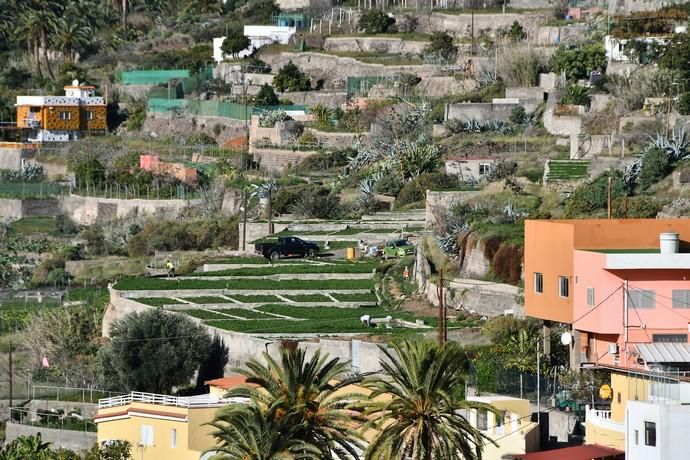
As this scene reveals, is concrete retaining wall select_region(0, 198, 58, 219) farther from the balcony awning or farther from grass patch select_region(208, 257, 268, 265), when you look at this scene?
the balcony awning

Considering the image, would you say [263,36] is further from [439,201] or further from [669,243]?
[669,243]


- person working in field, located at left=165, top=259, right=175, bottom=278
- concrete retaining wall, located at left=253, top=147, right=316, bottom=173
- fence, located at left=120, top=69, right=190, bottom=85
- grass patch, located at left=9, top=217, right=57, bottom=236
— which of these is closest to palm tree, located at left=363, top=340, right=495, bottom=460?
person working in field, located at left=165, top=259, right=175, bottom=278

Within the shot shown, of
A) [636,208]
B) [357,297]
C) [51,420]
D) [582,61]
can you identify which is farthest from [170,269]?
[582,61]

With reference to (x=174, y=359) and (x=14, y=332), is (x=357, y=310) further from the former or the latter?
(x=14, y=332)

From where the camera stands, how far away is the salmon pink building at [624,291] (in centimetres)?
4506

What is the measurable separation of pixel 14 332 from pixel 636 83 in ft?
66.6

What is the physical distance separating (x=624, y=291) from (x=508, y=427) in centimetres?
391

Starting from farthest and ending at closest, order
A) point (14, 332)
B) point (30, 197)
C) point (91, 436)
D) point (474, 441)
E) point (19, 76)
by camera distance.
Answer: point (19, 76), point (30, 197), point (14, 332), point (91, 436), point (474, 441)

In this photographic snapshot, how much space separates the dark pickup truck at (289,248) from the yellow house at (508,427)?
29.3 meters

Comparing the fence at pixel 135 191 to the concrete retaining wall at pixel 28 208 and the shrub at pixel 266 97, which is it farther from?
the shrub at pixel 266 97

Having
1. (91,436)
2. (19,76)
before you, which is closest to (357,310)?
(91,436)

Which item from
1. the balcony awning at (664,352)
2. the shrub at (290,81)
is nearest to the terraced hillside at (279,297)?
the balcony awning at (664,352)

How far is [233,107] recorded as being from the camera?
99.8 m

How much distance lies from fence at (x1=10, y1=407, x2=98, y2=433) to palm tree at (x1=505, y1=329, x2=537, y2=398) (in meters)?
9.71
